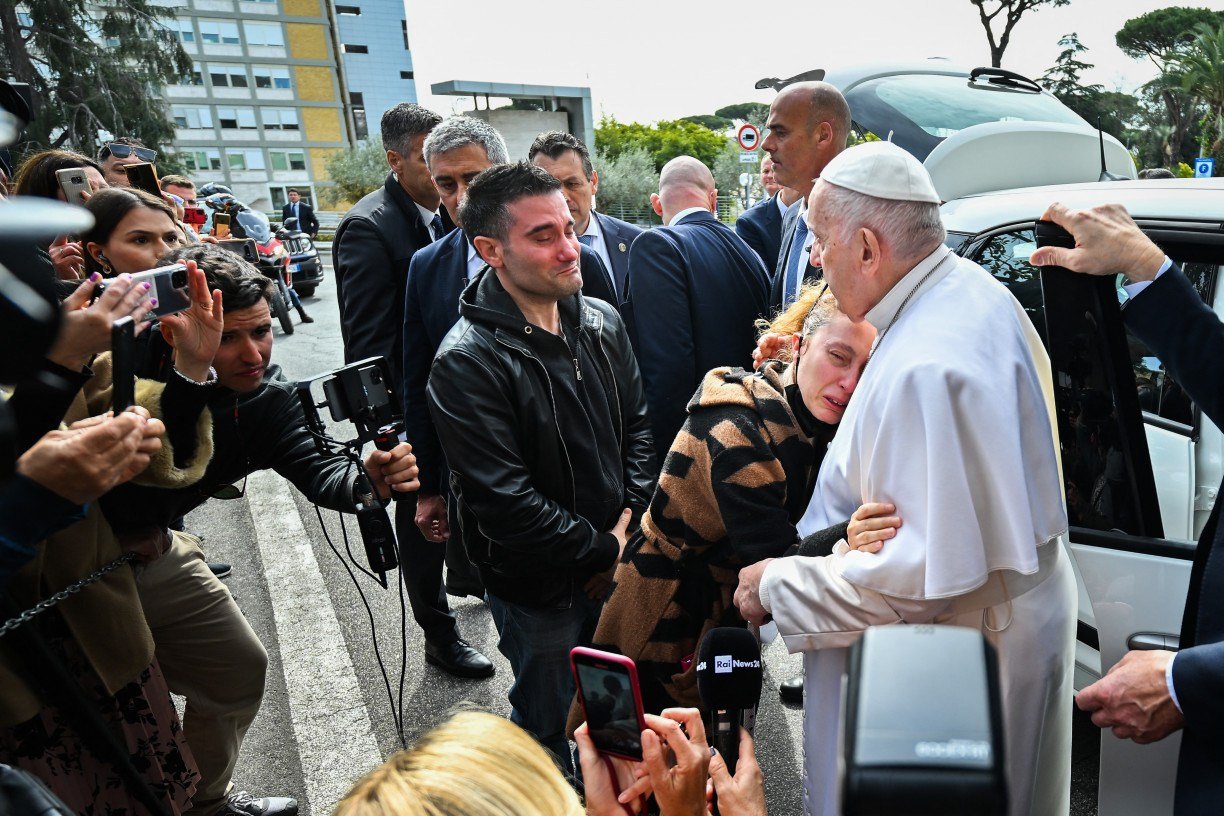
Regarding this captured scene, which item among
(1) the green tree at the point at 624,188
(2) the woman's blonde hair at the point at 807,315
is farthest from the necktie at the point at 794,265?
(1) the green tree at the point at 624,188

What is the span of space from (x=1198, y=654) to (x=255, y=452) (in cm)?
243

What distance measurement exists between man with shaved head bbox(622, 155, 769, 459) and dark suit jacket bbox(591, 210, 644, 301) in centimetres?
50

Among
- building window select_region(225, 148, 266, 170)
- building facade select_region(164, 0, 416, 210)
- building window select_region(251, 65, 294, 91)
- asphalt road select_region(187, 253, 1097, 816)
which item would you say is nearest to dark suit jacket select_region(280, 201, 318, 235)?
asphalt road select_region(187, 253, 1097, 816)

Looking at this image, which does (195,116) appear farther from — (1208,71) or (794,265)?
(794,265)

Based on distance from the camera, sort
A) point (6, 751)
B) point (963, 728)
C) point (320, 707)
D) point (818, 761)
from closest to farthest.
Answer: point (963, 728) → point (818, 761) → point (6, 751) → point (320, 707)

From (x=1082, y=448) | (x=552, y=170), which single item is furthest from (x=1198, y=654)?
(x=552, y=170)

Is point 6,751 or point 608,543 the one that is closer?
point 6,751

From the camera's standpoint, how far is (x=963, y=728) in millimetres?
586

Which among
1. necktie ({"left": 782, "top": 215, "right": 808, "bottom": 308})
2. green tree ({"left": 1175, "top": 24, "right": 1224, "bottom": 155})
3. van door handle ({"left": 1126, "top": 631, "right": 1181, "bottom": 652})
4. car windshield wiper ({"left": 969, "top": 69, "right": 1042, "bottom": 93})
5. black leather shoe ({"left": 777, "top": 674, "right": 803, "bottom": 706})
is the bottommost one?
black leather shoe ({"left": 777, "top": 674, "right": 803, "bottom": 706})

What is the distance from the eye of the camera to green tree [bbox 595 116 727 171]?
185ft

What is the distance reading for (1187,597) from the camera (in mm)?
1668

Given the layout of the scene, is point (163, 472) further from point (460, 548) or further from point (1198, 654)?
point (1198, 654)

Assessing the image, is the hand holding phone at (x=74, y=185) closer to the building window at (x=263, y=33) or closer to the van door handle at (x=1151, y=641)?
the van door handle at (x=1151, y=641)

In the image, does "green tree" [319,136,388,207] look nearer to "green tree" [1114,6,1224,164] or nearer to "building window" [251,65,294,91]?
"building window" [251,65,294,91]
